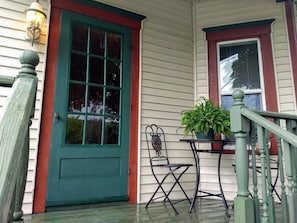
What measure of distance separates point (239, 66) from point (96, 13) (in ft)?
7.60

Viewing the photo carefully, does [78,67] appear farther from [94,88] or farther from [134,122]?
[134,122]

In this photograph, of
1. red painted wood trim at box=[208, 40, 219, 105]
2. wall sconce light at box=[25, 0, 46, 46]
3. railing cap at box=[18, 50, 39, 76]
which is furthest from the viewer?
red painted wood trim at box=[208, 40, 219, 105]

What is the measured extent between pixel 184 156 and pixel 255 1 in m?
2.70

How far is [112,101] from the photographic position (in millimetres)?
3482

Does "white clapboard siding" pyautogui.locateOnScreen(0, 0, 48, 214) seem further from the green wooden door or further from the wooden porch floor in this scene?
the wooden porch floor

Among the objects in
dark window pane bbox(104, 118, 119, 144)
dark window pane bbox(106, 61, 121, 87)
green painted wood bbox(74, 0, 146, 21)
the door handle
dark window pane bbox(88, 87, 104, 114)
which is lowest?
dark window pane bbox(104, 118, 119, 144)

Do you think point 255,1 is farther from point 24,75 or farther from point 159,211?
point 24,75

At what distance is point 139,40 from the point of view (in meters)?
3.83

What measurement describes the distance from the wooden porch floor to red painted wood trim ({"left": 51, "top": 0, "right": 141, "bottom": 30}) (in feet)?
8.04

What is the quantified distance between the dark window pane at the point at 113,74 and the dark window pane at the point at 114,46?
118 mm

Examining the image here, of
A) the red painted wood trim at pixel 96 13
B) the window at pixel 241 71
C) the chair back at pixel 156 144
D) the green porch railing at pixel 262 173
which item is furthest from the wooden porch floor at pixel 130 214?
the red painted wood trim at pixel 96 13

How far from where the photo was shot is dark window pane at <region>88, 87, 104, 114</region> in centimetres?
331

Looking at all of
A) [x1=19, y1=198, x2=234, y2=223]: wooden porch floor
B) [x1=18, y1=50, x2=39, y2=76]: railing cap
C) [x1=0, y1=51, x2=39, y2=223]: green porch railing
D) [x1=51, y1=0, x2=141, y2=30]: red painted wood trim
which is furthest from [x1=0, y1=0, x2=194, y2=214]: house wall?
[x1=0, y1=51, x2=39, y2=223]: green porch railing

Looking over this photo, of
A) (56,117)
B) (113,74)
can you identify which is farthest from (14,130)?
(113,74)
